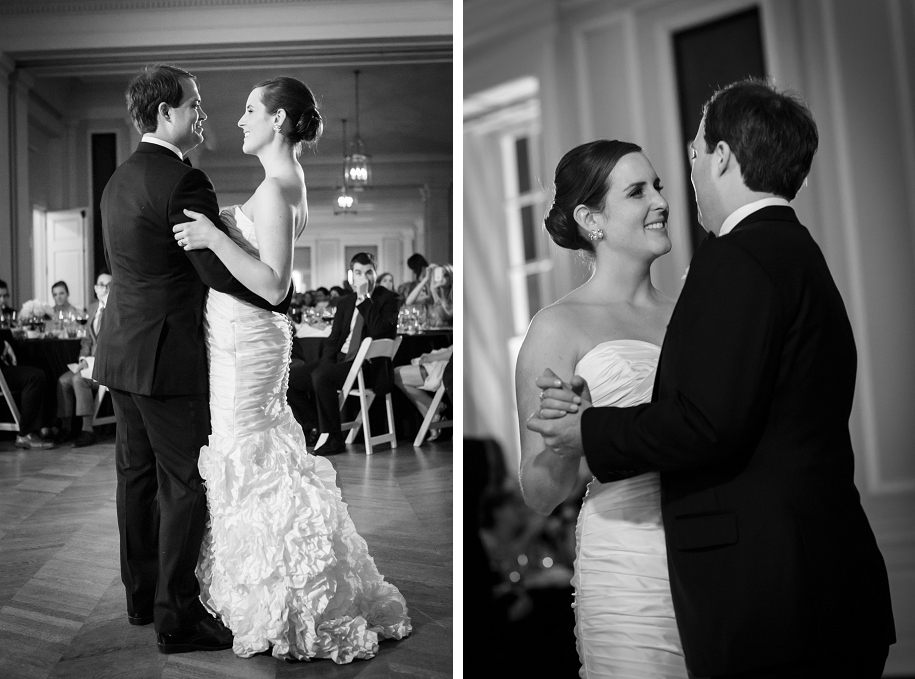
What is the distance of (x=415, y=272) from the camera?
286cm

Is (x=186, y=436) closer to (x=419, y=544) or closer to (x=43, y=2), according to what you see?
(x=419, y=544)

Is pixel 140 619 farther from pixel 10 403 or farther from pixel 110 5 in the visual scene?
pixel 110 5

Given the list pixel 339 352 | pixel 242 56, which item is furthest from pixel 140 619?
pixel 242 56

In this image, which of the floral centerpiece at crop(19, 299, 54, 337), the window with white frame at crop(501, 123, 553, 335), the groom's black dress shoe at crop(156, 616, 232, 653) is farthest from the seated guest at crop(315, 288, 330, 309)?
the groom's black dress shoe at crop(156, 616, 232, 653)

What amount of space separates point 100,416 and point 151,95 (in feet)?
3.18

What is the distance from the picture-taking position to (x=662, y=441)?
1.21 m

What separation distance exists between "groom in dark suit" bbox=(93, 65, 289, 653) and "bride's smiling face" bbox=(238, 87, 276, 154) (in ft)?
0.41

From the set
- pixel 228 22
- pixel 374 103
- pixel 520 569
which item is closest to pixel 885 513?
pixel 520 569

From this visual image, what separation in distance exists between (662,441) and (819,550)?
30cm

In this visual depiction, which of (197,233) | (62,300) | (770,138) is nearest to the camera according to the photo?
(770,138)

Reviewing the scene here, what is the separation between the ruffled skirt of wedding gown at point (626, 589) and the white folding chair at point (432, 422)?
1.34 metres

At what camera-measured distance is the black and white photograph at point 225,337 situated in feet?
7.11

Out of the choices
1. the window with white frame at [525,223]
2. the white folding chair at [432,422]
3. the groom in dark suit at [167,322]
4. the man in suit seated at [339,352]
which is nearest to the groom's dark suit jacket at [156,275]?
the groom in dark suit at [167,322]

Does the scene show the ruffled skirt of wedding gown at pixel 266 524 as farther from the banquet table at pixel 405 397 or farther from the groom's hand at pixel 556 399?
the groom's hand at pixel 556 399
